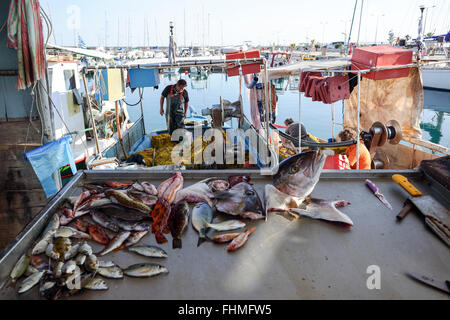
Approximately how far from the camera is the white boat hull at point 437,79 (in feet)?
96.1

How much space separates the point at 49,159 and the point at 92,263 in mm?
3567

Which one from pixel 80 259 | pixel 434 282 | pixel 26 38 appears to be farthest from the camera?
pixel 26 38

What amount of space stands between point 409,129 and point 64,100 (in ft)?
36.6

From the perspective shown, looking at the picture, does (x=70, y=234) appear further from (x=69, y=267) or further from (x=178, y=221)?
(x=178, y=221)

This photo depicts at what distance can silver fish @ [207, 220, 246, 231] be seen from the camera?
8.07ft

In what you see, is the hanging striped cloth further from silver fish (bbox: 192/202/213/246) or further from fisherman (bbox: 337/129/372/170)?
fisherman (bbox: 337/129/372/170)

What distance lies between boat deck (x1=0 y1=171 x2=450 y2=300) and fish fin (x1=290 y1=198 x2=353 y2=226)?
61mm

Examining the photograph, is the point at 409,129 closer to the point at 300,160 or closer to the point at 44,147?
the point at 300,160

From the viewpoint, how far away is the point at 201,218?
2582 mm

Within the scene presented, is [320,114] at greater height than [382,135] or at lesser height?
lesser

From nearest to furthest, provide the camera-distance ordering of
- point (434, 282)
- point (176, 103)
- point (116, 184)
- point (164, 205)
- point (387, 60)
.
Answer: point (434, 282) → point (164, 205) → point (116, 184) → point (387, 60) → point (176, 103)

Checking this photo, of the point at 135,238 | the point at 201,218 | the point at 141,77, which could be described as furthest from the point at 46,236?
the point at 141,77

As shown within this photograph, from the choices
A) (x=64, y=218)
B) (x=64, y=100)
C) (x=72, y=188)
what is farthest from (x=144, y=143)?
(x=64, y=218)

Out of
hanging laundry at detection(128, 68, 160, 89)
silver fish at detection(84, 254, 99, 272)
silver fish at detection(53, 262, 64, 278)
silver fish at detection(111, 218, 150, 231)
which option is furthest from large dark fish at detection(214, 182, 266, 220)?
hanging laundry at detection(128, 68, 160, 89)
